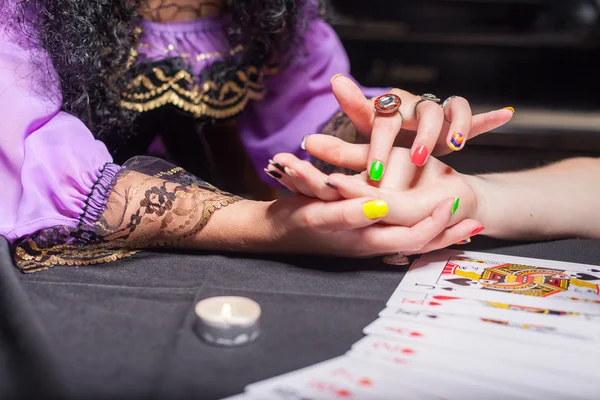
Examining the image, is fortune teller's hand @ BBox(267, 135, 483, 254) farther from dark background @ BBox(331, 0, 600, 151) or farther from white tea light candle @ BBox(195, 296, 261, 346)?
dark background @ BBox(331, 0, 600, 151)

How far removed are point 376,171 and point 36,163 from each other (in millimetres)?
448

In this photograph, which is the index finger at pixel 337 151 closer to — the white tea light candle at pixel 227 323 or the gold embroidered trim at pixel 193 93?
the white tea light candle at pixel 227 323

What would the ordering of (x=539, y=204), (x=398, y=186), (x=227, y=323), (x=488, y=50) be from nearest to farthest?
(x=227, y=323) < (x=398, y=186) < (x=539, y=204) < (x=488, y=50)

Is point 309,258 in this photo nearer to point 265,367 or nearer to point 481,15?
point 265,367

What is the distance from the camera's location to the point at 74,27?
0.89 metres

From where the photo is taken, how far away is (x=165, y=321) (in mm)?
655

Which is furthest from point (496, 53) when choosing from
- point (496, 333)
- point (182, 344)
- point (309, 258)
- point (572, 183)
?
point (182, 344)

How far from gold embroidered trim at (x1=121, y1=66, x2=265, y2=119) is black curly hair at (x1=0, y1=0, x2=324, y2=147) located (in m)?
0.02

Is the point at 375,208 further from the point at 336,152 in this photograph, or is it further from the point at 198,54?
the point at 198,54

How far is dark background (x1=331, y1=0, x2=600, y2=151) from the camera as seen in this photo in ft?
6.77

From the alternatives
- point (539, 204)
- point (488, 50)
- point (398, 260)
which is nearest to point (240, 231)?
point (398, 260)

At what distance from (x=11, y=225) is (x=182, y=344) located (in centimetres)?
37

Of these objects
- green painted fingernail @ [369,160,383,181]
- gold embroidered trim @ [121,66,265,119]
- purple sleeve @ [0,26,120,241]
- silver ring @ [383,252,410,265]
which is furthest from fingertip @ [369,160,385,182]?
gold embroidered trim @ [121,66,265,119]

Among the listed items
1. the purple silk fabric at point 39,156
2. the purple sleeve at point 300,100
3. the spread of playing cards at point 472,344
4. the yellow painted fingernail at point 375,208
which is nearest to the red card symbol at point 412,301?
the spread of playing cards at point 472,344
